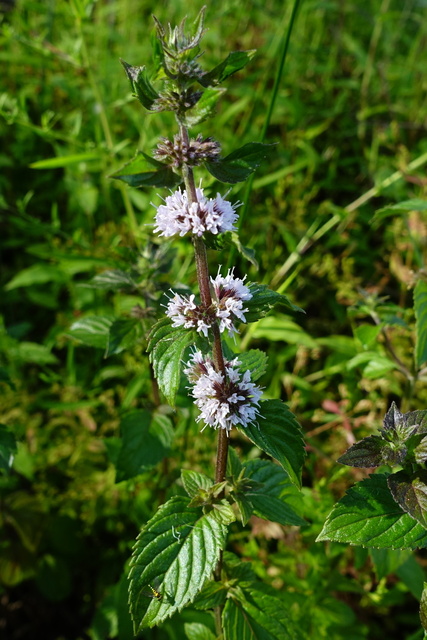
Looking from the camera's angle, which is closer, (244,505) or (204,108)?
(204,108)

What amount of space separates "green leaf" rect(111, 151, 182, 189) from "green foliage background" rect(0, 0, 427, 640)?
563 mm

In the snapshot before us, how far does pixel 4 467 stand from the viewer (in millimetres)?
1416

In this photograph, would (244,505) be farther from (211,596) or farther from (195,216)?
(195,216)

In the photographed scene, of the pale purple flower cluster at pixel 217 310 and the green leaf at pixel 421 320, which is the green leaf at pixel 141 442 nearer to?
the pale purple flower cluster at pixel 217 310

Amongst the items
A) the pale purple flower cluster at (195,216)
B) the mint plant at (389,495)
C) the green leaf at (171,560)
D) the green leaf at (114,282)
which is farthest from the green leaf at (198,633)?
the pale purple flower cluster at (195,216)

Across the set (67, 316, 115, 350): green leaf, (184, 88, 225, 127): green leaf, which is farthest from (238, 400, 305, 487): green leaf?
(67, 316, 115, 350): green leaf

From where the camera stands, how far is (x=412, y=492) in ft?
3.41

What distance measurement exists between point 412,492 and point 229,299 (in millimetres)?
502

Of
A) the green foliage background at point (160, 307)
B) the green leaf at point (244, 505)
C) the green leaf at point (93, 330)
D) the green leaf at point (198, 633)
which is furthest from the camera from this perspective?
the green foliage background at point (160, 307)

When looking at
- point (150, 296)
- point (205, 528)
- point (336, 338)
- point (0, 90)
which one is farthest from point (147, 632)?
point (0, 90)

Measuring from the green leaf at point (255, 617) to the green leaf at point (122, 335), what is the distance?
0.64 m

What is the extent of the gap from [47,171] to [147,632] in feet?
7.15

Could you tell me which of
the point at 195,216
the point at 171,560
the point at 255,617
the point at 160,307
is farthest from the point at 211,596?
the point at 195,216

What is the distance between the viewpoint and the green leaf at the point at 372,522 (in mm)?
1030
